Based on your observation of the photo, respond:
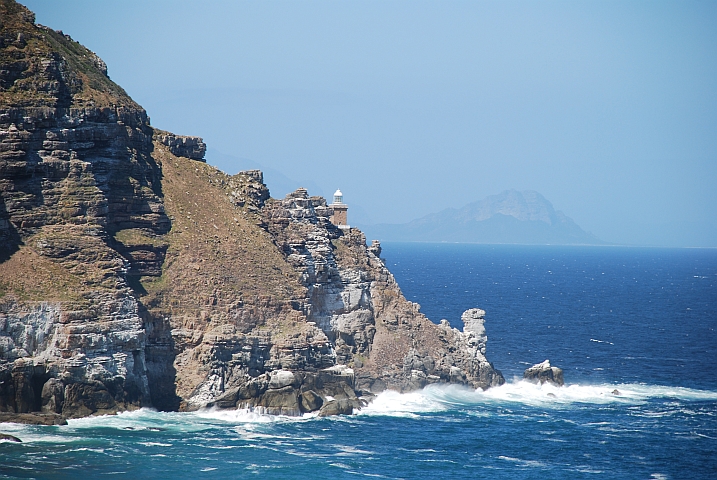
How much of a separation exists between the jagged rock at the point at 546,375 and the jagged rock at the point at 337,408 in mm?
28876

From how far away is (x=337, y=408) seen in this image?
96875mm

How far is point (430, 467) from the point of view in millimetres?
81562

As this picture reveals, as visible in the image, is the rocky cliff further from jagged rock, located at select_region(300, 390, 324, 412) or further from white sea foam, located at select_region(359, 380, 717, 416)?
white sea foam, located at select_region(359, 380, 717, 416)

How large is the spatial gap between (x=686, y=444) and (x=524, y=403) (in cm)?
2167

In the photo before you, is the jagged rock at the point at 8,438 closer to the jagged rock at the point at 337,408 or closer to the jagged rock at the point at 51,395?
the jagged rock at the point at 51,395

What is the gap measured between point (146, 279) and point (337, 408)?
21726mm

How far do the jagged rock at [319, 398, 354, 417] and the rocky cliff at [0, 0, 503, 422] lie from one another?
0.47 feet

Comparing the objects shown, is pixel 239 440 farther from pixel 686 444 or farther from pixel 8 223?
pixel 686 444

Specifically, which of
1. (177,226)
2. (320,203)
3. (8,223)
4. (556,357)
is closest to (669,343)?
(556,357)

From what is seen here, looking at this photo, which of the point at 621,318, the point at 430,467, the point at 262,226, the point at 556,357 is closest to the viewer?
the point at 430,467

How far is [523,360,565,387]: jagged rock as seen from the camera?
388 feet

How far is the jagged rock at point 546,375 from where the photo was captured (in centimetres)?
11838

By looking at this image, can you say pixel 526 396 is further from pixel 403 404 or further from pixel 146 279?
pixel 146 279

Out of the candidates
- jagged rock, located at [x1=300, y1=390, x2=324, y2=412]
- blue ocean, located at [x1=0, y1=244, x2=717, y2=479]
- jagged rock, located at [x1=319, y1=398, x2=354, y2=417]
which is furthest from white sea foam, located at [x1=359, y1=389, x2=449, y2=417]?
jagged rock, located at [x1=300, y1=390, x2=324, y2=412]
